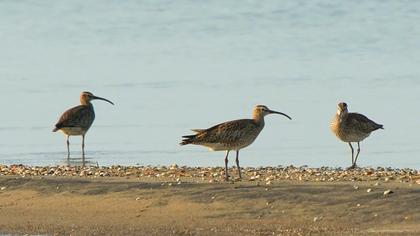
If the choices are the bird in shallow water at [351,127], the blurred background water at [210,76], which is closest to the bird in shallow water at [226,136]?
the blurred background water at [210,76]

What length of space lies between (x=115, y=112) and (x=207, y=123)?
3.26 metres

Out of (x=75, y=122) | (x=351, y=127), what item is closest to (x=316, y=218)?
(x=351, y=127)

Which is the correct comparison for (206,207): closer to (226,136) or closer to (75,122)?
(226,136)

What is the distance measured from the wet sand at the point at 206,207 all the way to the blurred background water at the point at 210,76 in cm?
459

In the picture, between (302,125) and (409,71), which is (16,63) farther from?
(302,125)

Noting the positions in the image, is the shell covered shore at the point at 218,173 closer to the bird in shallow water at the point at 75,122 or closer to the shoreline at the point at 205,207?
the shoreline at the point at 205,207

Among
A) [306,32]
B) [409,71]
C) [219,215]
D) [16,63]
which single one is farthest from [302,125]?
[306,32]

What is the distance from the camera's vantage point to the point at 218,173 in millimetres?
20203

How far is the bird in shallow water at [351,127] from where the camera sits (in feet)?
75.6

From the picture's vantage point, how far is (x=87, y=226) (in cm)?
1628

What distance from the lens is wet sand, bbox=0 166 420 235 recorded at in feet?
51.9

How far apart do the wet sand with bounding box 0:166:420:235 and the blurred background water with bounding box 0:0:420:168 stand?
15.1ft

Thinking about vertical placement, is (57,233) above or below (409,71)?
below

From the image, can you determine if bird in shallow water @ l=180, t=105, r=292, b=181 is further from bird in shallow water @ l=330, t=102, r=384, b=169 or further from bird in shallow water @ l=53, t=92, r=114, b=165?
bird in shallow water @ l=53, t=92, r=114, b=165
